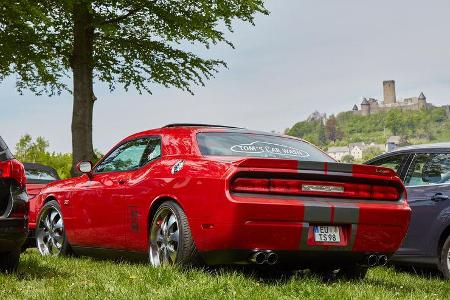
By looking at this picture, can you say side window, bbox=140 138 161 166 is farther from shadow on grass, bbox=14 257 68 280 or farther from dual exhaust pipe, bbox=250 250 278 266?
dual exhaust pipe, bbox=250 250 278 266

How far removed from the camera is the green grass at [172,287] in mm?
5625

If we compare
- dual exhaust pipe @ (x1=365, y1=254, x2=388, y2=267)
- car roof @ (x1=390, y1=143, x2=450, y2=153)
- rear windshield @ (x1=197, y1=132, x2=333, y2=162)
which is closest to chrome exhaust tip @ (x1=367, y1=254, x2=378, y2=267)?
dual exhaust pipe @ (x1=365, y1=254, x2=388, y2=267)

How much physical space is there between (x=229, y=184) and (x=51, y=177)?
25.5 ft

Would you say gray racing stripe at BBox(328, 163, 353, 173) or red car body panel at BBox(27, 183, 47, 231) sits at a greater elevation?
gray racing stripe at BBox(328, 163, 353, 173)

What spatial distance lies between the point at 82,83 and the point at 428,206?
601 inches

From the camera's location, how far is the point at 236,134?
24.8ft

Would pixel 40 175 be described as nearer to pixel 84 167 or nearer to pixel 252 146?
pixel 84 167

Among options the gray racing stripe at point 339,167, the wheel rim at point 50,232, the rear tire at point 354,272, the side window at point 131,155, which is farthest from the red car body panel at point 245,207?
the wheel rim at point 50,232

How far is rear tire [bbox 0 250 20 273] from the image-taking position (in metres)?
7.14

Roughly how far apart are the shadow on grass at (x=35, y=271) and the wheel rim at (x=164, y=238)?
88 centimetres

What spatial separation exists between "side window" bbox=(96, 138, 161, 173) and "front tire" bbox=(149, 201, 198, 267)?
81 cm

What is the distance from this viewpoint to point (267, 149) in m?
7.34

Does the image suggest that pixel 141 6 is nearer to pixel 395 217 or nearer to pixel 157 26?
pixel 157 26

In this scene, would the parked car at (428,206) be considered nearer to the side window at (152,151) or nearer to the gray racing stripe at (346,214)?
the gray racing stripe at (346,214)
